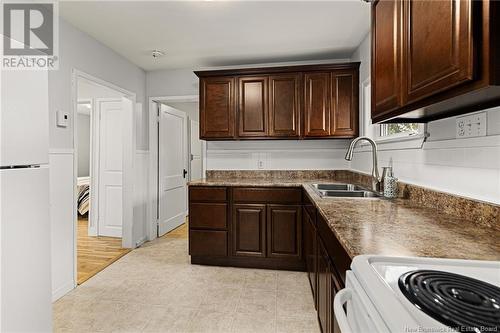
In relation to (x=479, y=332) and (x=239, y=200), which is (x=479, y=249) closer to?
(x=479, y=332)

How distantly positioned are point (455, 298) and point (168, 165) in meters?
4.06

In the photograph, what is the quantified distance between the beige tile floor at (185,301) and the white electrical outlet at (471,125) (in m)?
1.53

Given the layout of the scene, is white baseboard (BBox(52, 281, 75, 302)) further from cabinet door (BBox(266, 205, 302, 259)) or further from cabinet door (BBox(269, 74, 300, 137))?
cabinet door (BBox(269, 74, 300, 137))

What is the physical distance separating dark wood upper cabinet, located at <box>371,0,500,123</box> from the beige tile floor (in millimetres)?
1619

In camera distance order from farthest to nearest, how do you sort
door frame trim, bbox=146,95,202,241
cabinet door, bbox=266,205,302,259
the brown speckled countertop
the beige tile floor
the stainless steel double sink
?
door frame trim, bbox=146,95,202,241 < cabinet door, bbox=266,205,302,259 < the stainless steel double sink < the beige tile floor < the brown speckled countertop

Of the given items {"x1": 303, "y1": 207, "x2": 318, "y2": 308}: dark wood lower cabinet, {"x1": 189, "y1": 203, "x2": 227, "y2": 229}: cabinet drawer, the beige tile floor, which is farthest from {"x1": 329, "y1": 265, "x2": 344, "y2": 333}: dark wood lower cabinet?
{"x1": 189, "y1": 203, "x2": 227, "y2": 229}: cabinet drawer

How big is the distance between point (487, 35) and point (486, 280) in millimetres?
637

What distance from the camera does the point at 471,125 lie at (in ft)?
4.21

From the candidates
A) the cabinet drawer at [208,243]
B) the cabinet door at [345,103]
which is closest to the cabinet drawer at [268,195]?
the cabinet drawer at [208,243]

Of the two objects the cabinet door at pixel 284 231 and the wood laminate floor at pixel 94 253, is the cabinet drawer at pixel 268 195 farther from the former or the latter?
the wood laminate floor at pixel 94 253

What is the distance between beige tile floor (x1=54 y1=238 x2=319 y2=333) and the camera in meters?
1.99

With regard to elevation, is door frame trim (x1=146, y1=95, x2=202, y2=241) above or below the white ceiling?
below

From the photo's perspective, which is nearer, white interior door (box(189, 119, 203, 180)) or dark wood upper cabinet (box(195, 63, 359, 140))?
dark wood upper cabinet (box(195, 63, 359, 140))

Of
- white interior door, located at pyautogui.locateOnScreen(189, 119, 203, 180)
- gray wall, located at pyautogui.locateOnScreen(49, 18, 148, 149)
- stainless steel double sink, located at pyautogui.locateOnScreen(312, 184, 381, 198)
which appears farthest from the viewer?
white interior door, located at pyautogui.locateOnScreen(189, 119, 203, 180)
